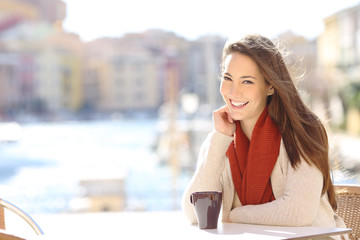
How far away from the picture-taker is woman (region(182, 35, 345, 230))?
774 millimetres

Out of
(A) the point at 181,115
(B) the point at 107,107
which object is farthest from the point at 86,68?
(A) the point at 181,115

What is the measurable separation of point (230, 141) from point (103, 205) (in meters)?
6.74

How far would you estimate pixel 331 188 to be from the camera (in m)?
0.84

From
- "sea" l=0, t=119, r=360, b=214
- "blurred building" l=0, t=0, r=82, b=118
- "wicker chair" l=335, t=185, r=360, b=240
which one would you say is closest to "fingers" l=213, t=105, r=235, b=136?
"wicker chair" l=335, t=185, r=360, b=240

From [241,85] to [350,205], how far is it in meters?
0.35

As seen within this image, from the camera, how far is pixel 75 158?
113 feet

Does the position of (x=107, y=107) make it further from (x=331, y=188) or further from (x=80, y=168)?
(x=331, y=188)

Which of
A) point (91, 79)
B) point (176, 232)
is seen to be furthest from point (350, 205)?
point (91, 79)

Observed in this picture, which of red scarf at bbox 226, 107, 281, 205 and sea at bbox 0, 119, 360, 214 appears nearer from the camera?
red scarf at bbox 226, 107, 281, 205

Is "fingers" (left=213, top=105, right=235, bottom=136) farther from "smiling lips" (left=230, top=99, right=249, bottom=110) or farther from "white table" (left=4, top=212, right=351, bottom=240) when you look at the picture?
"white table" (left=4, top=212, right=351, bottom=240)

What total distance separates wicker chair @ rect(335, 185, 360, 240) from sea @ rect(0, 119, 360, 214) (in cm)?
1809

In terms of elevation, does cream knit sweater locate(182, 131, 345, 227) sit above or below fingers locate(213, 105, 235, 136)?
below

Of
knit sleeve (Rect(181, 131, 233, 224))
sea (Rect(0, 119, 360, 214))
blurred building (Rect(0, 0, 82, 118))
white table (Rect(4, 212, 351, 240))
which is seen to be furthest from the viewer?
blurred building (Rect(0, 0, 82, 118))

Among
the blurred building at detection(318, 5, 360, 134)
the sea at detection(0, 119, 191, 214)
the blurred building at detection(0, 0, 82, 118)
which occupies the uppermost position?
the blurred building at detection(0, 0, 82, 118)
